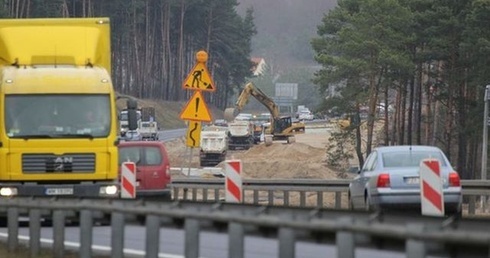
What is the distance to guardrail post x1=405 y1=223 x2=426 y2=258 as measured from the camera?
327 inches

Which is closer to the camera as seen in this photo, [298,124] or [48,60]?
[48,60]

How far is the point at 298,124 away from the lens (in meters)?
106

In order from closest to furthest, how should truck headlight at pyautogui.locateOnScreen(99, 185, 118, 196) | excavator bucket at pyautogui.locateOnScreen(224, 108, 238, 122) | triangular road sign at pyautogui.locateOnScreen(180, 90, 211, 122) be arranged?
truck headlight at pyautogui.locateOnScreen(99, 185, 118, 196) < triangular road sign at pyautogui.locateOnScreen(180, 90, 211, 122) < excavator bucket at pyautogui.locateOnScreen(224, 108, 238, 122)

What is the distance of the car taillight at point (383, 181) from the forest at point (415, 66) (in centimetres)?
4044

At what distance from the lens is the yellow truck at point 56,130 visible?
23.2m

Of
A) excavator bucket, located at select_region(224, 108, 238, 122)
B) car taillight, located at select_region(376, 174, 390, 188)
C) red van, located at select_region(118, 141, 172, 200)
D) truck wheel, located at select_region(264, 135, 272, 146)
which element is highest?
car taillight, located at select_region(376, 174, 390, 188)

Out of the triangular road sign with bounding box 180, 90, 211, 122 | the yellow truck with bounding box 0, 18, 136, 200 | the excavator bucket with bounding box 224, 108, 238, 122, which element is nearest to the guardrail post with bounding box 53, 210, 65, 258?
the yellow truck with bounding box 0, 18, 136, 200

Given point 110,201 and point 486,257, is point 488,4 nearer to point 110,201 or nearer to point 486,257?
point 110,201

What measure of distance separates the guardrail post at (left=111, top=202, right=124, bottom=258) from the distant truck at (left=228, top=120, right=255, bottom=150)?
3393 inches

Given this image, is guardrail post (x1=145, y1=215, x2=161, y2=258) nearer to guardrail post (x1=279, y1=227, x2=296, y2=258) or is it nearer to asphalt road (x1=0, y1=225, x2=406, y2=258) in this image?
asphalt road (x1=0, y1=225, x2=406, y2=258)

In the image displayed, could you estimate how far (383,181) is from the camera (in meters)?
22.3

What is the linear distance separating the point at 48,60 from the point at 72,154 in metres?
2.07

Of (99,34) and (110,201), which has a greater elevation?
(99,34)

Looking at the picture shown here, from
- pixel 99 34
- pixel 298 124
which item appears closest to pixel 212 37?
pixel 298 124
